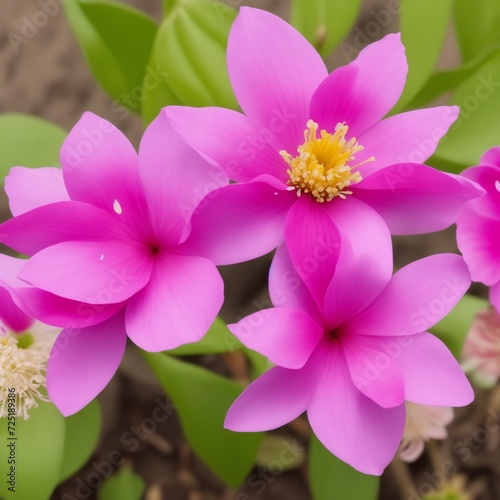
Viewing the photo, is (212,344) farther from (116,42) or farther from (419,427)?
(116,42)

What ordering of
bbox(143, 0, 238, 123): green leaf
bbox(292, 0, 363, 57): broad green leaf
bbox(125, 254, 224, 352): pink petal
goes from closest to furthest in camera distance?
bbox(125, 254, 224, 352): pink petal → bbox(143, 0, 238, 123): green leaf → bbox(292, 0, 363, 57): broad green leaf

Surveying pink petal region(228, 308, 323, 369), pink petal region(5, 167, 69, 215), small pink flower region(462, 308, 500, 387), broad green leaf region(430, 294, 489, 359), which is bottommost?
small pink flower region(462, 308, 500, 387)

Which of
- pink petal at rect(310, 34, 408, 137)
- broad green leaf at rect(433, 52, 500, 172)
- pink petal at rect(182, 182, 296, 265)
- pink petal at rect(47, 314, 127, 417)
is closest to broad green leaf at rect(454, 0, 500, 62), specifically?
broad green leaf at rect(433, 52, 500, 172)

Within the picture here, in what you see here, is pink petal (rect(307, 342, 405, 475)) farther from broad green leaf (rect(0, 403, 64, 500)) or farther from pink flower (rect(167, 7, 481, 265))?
broad green leaf (rect(0, 403, 64, 500))

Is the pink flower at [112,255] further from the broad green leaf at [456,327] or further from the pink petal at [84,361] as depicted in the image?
the broad green leaf at [456,327]

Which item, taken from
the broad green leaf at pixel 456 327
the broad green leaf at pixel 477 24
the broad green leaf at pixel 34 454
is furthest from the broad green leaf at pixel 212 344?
the broad green leaf at pixel 477 24

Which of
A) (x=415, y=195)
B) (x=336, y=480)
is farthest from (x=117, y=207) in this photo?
(x=336, y=480)

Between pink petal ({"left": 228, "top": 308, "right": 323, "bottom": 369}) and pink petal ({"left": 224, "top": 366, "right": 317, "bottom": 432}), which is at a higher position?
pink petal ({"left": 228, "top": 308, "right": 323, "bottom": 369})

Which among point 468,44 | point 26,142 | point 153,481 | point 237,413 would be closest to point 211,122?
point 237,413
